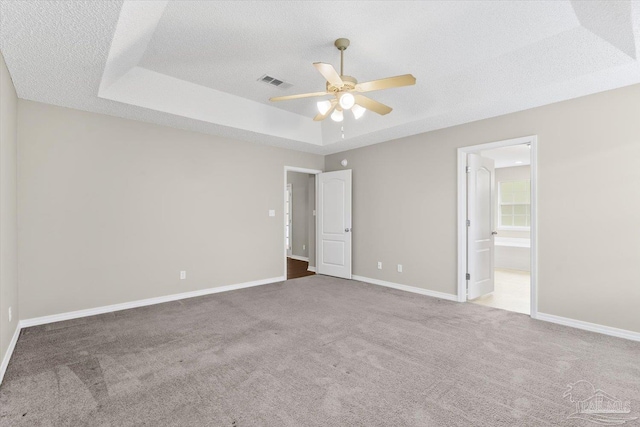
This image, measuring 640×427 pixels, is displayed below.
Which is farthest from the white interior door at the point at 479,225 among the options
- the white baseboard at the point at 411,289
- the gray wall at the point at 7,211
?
the gray wall at the point at 7,211

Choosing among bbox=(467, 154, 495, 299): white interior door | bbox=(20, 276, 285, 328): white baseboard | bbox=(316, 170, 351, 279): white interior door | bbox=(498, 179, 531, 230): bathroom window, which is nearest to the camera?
bbox=(20, 276, 285, 328): white baseboard

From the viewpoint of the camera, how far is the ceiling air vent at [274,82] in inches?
150

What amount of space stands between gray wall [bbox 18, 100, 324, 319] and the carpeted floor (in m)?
0.55

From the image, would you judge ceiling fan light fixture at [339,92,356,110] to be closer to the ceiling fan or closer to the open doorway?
the ceiling fan

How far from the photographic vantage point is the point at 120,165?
406 cm

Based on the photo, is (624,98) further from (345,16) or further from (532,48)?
(345,16)

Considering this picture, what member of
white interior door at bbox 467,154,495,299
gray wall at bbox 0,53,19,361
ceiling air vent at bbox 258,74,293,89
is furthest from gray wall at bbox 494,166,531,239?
gray wall at bbox 0,53,19,361

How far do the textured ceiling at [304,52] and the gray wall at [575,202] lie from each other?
0.26 meters

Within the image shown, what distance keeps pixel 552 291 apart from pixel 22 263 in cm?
599

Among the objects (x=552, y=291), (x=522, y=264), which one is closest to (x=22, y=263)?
(x=552, y=291)

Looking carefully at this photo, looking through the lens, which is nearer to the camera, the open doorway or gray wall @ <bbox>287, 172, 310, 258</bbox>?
the open doorway

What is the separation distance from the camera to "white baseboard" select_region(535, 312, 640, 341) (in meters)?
3.08

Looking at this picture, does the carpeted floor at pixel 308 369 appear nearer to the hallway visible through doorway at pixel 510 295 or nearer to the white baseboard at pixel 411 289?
the hallway visible through doorway at pixel 510 295

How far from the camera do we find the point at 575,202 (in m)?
3.44
